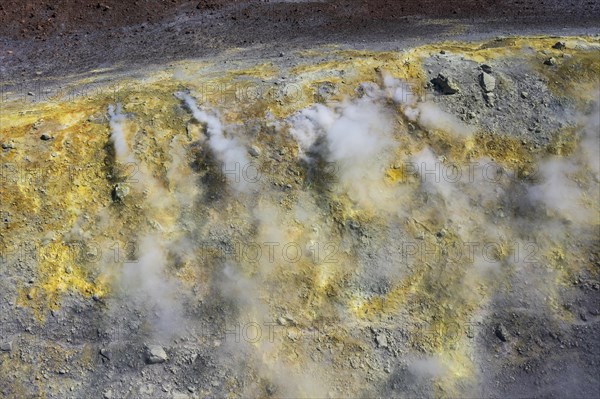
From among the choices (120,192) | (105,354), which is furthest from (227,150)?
(105,354)

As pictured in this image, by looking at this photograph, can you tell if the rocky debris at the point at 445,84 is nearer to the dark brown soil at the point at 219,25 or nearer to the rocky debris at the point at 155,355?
the dark brown soil at the point at 219,25

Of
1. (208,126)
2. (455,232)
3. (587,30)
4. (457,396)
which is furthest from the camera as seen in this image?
(587,30)

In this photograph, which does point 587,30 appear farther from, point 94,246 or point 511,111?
point 94,246

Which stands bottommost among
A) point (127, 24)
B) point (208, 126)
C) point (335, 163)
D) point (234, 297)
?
point (234, 297)

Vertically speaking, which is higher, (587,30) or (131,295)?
(587,30)

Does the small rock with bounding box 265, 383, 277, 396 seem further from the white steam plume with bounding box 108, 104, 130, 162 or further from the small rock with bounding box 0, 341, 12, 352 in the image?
the white steam plume with bounding box 108, 104, 130, 162

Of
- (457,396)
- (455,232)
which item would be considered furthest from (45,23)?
(457,396)
